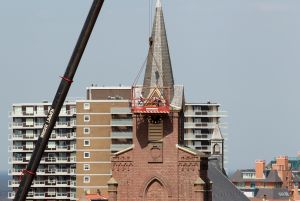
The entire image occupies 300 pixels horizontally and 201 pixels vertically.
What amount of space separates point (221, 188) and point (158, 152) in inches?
1025

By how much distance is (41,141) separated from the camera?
238ft

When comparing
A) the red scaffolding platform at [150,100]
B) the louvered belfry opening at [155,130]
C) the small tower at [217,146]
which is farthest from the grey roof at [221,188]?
the red scaffolding platform at [150,100]

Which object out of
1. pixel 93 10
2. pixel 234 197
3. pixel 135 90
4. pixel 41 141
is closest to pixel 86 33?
pixel 93 10

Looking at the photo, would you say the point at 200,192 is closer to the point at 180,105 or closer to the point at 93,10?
the point at 180,105

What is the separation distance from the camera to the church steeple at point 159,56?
10162 cm

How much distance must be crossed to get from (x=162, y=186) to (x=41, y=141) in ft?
99.2

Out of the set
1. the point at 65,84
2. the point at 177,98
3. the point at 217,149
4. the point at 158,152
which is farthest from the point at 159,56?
the point at 217,149

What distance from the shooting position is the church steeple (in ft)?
333

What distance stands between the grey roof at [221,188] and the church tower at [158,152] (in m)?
16.2

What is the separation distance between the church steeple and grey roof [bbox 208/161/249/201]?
18.3 meters

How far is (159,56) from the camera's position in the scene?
102 m

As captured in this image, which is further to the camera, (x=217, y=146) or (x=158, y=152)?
(x=217, y=146)

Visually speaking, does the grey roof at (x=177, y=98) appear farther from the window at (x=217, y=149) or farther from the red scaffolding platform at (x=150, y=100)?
the window at (x=217, y=149)

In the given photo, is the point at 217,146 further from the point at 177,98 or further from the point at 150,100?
the point at 150,100
